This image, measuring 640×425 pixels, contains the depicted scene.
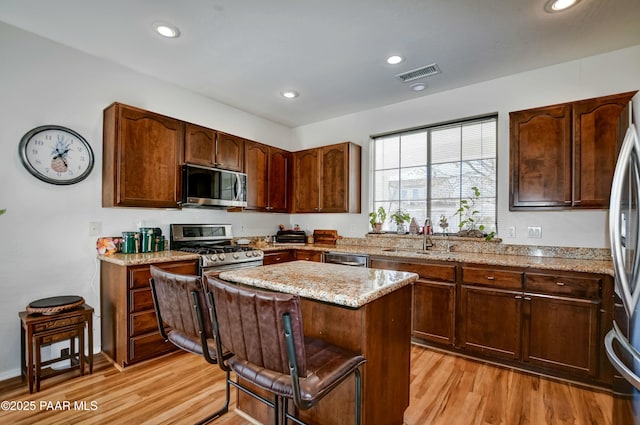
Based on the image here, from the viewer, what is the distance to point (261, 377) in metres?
1.27

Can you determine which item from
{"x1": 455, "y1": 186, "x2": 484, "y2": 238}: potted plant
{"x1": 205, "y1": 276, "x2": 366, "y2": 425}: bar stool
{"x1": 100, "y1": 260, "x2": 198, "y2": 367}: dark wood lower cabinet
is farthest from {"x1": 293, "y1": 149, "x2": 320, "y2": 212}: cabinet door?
{"x1": 205, "y1": 276, "x2": 366, "y2": 425}: bar stool

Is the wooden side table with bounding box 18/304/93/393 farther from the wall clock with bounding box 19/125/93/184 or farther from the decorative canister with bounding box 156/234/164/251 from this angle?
the wall clock with bounding box 19/125/93/184

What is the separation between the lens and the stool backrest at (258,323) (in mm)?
1108

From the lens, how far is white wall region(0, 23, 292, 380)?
2.45m

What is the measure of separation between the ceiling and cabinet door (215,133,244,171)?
0.63m

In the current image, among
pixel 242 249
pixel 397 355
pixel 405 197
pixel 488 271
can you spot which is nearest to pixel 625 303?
pixel 397 355

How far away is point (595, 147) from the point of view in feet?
8.39

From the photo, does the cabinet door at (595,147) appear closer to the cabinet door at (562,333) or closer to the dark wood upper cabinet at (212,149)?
the cabinet door at (562,333)

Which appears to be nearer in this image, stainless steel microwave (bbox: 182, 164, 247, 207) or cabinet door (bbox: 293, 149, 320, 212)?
stainless steel microwave (bbox: 182, 164, 247, 207)

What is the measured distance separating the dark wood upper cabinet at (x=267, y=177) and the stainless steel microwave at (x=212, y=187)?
0.84ft

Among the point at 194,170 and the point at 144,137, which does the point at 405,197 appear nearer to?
the point at 194,170

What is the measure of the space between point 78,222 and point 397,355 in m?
2.95

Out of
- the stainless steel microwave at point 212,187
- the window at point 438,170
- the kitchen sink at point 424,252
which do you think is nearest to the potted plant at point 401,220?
the window at point 438,170

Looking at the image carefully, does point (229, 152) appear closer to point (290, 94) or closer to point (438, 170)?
point (290, 94)
